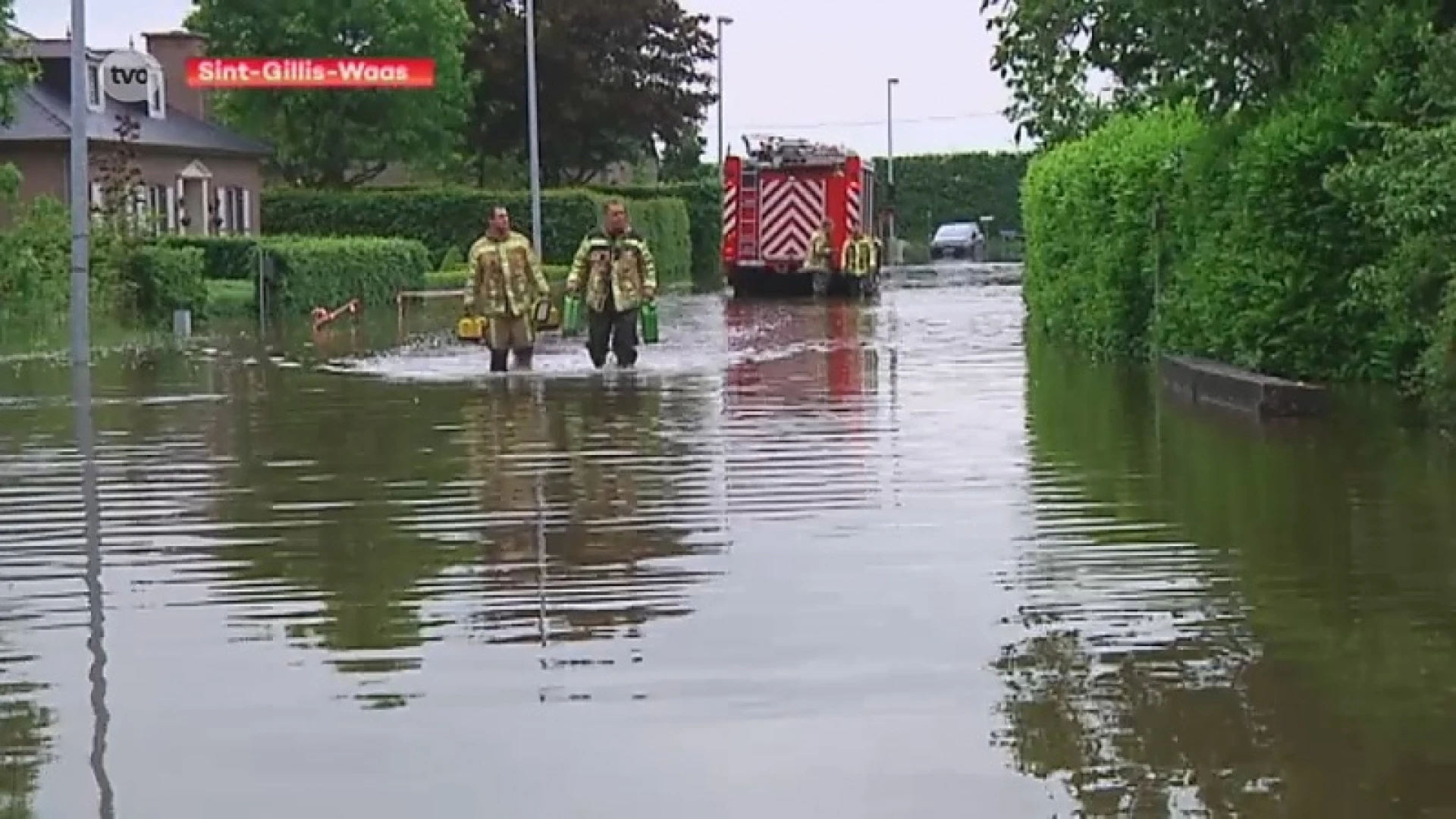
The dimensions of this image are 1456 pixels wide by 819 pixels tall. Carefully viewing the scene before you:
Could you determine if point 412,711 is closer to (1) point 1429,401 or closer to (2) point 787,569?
(2) point 787,569

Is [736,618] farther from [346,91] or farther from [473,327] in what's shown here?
[346,91]

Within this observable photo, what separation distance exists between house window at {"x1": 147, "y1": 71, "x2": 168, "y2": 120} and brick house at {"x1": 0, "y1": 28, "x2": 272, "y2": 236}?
0.03 meters

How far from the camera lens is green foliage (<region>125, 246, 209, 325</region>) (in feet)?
114

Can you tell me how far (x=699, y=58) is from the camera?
68.8m

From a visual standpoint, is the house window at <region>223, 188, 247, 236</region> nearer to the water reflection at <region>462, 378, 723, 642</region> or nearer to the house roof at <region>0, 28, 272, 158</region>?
the house roof at <region>0, 28, 272, 158</region>

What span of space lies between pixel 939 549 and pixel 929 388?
9200 mm

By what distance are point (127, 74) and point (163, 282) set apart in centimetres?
1978

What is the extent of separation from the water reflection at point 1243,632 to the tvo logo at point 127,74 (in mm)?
41795

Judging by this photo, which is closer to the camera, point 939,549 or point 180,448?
point 939,549

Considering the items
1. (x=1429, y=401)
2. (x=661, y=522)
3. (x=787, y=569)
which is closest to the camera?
(x=787, y=569)

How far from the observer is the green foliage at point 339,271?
40.2 metres

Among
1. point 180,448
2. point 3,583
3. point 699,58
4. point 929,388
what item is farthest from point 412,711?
point 699,58

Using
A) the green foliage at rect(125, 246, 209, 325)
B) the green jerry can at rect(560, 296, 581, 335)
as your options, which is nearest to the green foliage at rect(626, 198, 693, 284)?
the green foliage at rect(125, 246, 209, 325)

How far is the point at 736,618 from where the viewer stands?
915cm
